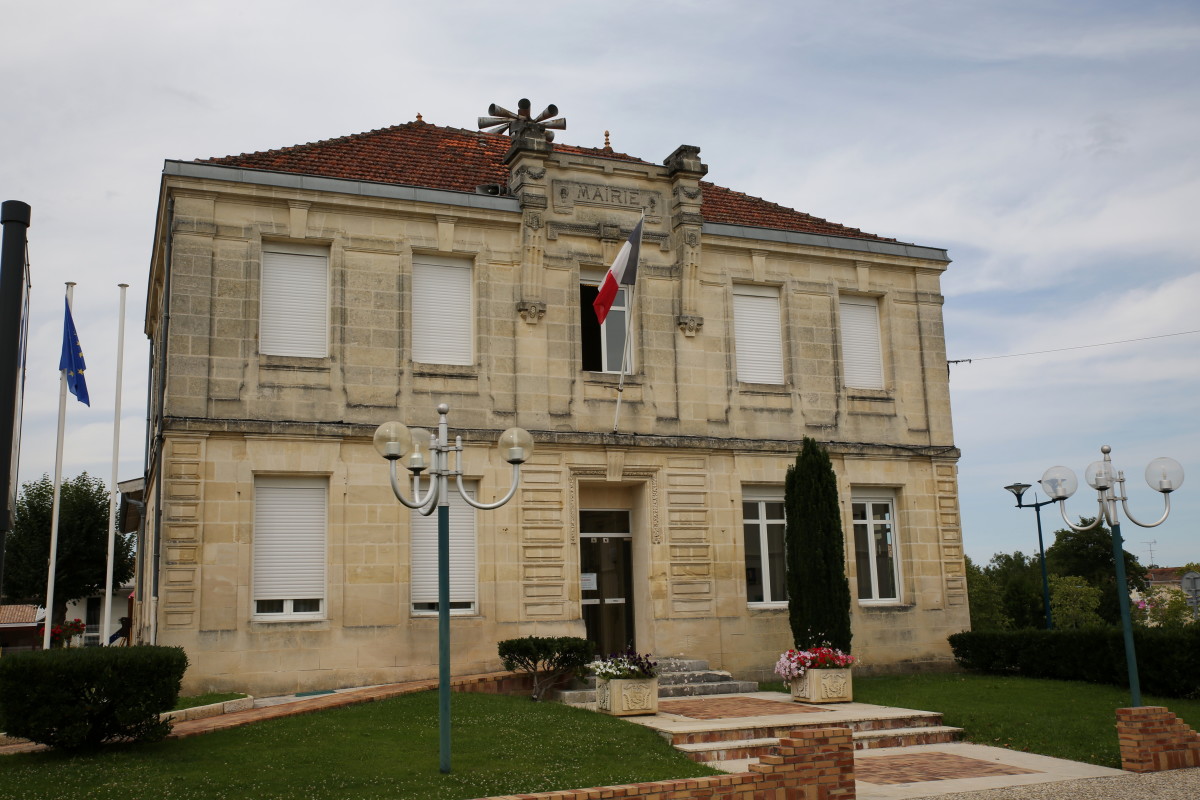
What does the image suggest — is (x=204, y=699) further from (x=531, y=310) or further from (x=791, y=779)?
(x=791, y=779)

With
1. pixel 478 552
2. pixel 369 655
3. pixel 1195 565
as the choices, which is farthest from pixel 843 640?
pixel 1195 565

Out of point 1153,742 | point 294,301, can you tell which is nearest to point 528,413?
point 294,301

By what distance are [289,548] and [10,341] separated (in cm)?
883

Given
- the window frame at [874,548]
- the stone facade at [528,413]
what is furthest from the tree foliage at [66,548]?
the window frame at [874,548]

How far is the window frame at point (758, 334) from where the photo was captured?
816 inches

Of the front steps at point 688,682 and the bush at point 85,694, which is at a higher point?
the bush at point 85,694

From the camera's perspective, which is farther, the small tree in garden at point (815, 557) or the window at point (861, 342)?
the window at point (861, 342)

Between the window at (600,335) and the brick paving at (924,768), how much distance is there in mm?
8717

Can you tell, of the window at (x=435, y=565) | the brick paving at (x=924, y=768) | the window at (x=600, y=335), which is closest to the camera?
the brick paving at (x=924, y=768)

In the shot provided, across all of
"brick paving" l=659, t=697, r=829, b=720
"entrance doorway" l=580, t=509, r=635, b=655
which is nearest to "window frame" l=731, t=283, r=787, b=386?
"entrance doorway" l=580, t=509, r=635, b=655

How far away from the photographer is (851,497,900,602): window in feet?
68.6

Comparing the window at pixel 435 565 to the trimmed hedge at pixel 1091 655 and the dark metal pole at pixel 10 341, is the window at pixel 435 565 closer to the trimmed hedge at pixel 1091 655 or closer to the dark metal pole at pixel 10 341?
the dark metal pole at pixel 10 341

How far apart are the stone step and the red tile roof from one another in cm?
1035

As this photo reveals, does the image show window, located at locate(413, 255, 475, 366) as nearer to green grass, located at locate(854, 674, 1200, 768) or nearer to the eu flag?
the eu flag
